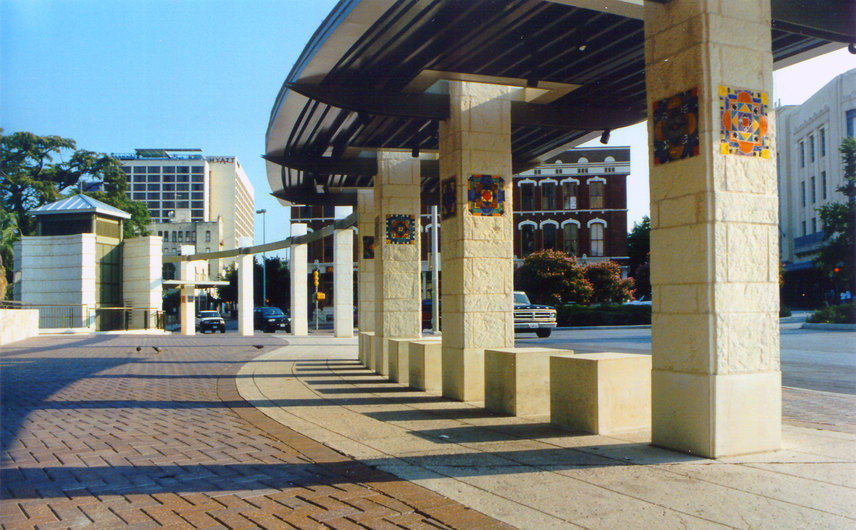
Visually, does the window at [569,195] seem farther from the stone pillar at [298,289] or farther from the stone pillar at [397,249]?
the stone pillar at [397,249]

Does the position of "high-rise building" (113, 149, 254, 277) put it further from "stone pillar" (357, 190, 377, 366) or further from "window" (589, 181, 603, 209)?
"stone pillar" (357, 190, 377, 366)

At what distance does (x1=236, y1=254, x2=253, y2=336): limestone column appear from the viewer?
34062 millimetres

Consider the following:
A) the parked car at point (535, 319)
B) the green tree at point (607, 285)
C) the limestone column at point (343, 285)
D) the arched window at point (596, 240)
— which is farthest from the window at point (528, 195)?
the limestone column at point (343, 285)

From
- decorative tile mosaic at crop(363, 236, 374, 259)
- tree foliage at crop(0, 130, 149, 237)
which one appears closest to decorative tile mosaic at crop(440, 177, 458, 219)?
decorative tile mosaic at crop(363, 236, 374, 259)

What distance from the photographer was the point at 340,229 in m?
27.0

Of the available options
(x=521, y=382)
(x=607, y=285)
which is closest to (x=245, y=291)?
(x=607, y=285)

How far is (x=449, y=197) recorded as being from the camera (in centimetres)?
1020

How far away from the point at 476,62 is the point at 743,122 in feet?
15.0

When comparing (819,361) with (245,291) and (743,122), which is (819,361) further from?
(245,291)

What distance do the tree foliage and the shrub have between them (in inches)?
1856

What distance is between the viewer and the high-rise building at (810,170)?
4266 centimetres

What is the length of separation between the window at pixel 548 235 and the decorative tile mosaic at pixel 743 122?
176ft

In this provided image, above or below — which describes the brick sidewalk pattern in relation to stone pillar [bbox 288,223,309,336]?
below

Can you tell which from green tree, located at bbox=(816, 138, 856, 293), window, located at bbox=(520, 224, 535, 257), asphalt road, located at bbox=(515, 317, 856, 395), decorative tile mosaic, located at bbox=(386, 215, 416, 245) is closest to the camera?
asphalt road, located at bbox=(515, 317, 856, 395)
